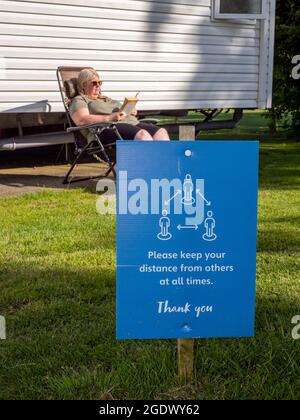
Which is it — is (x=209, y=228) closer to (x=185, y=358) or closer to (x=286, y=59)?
(x=185, y=358)

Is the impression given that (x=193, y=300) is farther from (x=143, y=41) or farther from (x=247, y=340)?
(x=143, y=41)

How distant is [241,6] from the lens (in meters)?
9.48

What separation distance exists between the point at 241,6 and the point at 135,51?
6.61ft

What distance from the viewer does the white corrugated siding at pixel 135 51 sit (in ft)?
23.9

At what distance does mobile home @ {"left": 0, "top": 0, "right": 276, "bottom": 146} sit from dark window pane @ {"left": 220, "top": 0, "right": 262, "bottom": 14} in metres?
0.01

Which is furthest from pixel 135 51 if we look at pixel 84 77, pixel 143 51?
pixel 84 77

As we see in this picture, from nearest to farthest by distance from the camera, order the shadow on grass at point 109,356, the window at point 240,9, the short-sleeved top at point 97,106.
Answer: the shadow on grass at point 109,356 → the short-sleeved top at point 97,106 → the window at point 240,9

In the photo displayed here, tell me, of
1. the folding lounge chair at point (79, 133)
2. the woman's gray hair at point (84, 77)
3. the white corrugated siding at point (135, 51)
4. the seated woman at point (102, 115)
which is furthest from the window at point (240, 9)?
the woman's gray hair at point (84, 77)

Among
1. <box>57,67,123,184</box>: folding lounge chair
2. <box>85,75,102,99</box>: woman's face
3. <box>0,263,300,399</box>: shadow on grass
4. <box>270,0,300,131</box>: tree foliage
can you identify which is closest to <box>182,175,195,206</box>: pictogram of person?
<box>0,263,300,399</box>: shadow on grass

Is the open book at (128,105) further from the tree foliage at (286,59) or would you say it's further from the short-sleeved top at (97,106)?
the tree foliage at (286,59)

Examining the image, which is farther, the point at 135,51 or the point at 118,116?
the point at 135,51

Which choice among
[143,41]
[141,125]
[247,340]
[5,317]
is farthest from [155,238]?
[143,41]

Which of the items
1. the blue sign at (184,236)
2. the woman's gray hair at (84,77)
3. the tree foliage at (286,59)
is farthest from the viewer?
the tree foliage at (286,59)

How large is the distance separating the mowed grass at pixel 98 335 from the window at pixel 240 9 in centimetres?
515
